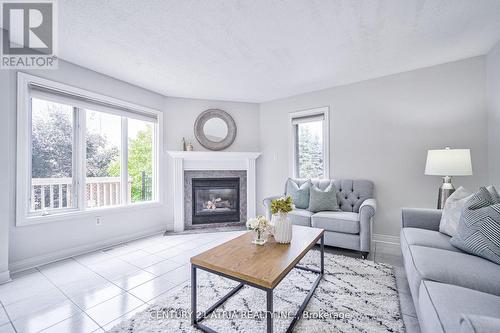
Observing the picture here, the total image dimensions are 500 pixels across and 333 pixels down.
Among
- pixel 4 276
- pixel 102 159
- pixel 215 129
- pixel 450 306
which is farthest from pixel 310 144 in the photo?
pixel 4 276

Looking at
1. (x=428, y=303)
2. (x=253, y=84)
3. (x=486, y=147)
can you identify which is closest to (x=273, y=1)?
(x=253, y=84)

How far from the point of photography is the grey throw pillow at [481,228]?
1452 mm

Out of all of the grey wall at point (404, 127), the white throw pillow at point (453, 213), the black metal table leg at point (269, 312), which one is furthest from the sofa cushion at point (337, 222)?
the black metal table leg at point (269, 312)

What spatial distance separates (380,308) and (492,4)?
271 centimetres

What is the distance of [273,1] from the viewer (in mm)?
1764

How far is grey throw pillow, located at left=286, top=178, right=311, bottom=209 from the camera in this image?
10.9ft

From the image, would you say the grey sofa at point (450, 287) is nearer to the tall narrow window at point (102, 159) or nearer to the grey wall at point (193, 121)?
the grey wall at point (193, 121)

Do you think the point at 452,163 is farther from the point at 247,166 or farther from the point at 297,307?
the point at 247,166

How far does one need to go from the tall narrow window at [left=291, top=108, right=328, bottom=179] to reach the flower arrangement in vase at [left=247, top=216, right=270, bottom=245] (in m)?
2.25

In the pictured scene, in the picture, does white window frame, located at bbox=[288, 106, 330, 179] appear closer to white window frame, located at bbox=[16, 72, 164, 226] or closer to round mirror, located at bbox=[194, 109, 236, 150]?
round mirror, located at bbox=[194, 109, 236, 150]

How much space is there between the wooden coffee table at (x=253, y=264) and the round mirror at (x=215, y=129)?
256 cm

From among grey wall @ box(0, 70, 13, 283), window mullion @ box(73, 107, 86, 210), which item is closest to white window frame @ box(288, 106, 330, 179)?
window mullion @ box(73, 107, 86, 210)

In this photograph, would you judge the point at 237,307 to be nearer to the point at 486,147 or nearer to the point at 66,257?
the point at 66,257

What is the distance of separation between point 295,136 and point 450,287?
10.7 feet
